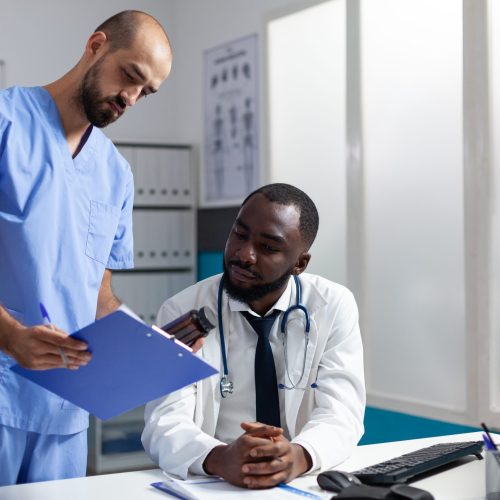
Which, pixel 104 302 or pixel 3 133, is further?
pixel 104 302

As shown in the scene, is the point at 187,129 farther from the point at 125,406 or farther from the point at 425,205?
the point at 125,406

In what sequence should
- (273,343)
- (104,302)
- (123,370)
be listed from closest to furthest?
(123,370)
(273,343)
(104,302)

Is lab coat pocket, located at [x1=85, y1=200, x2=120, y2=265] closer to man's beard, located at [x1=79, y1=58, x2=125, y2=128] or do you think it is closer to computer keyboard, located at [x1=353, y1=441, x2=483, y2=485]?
man's beard, located at [x1=79, y1=58, x2=125, y2=128]

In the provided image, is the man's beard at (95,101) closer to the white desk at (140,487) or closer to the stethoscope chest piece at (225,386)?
the stethoscope chest piece at (225,386)

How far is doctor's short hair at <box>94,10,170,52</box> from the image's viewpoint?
1874 mm

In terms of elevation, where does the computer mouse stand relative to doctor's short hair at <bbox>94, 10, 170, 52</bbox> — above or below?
below

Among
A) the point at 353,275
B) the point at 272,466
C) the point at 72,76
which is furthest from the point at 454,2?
the point at 272,466

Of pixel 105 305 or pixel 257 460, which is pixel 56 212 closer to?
pixel 105 305

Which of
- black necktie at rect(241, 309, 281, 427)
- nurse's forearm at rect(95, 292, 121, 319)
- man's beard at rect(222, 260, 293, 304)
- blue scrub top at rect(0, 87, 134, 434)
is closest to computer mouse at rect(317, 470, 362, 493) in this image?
black necktie at rect(241, 309, 281, 427)

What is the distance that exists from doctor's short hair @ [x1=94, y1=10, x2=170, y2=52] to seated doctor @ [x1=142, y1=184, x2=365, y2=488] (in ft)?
1.45

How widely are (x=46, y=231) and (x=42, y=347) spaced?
46 cm

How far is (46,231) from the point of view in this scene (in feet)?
6.07

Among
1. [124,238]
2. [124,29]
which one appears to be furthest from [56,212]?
[124,29]

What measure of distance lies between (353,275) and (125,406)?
7.47 feet
